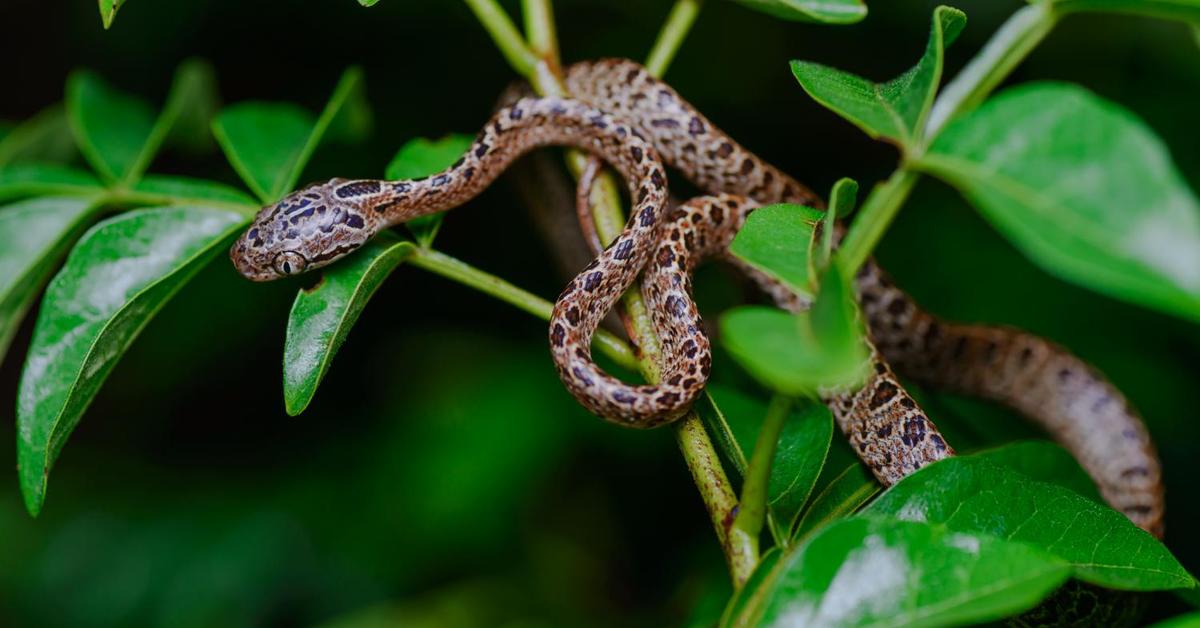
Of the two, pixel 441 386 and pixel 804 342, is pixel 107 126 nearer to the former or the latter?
pixel 441 386

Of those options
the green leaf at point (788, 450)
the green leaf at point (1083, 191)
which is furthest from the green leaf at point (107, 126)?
the green leaf at point (1083, 191)

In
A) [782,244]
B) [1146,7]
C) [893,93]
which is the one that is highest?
[1146,7]

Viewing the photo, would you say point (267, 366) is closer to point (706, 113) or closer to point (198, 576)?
point (198, 576)

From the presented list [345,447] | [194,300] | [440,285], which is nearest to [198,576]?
[345,447]

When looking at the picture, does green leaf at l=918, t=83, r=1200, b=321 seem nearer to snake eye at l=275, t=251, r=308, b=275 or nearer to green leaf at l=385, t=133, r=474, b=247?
green leaf at l=385, t=133, r=474, b=247

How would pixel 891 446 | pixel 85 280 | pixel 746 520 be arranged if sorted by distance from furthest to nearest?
1. pixel 891 446
2. pixel 85 280
3. pixel 746 520

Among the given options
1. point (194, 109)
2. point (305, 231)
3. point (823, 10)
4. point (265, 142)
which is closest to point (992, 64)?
point (823, 10)

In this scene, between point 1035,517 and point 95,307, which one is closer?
point 1035,517

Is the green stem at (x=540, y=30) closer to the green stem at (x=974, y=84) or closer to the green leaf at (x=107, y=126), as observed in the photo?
the green leaf at (x=107, y=126)
